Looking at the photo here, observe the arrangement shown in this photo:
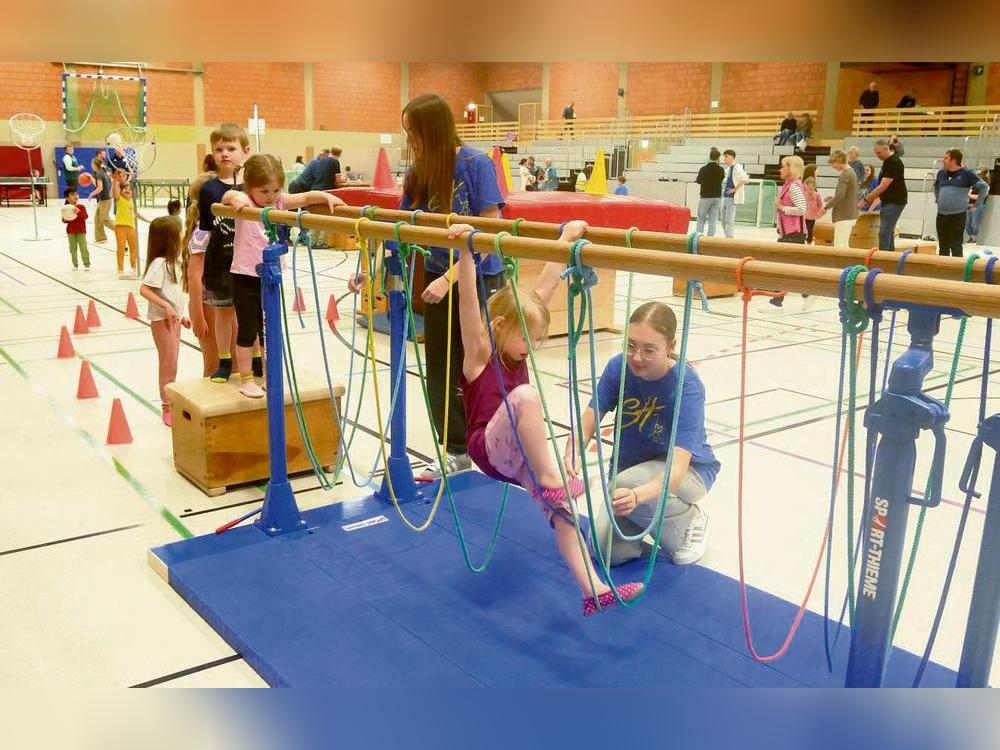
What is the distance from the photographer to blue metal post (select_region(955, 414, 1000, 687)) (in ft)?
4.12

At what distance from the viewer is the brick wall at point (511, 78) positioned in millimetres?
26609

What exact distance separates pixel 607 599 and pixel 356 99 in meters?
24.9

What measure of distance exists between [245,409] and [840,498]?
2189mm

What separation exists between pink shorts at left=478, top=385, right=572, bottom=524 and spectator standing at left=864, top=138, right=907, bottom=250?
23.3ft

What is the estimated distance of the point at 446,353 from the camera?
129 inches

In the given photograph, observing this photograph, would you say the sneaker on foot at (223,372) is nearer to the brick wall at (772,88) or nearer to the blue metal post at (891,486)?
the blue metal post at (891,486)

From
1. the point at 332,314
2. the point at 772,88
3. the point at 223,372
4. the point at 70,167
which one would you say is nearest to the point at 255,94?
the point at 70,167

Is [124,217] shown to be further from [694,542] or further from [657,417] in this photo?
[694,542]

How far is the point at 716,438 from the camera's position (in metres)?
3.83

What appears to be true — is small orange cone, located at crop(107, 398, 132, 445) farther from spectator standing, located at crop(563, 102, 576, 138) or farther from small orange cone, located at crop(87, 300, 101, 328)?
spectator standing, located at crop(563, 102, 576, 138)

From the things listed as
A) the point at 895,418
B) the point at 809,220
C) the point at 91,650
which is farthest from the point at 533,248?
the point at 809,220
